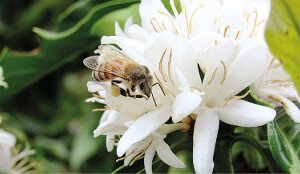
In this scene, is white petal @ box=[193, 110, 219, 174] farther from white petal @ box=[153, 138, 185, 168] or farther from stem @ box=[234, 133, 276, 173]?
stem @ box=[234, 133, 276, 173]

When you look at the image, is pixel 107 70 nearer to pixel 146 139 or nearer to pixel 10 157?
pixel 146 139

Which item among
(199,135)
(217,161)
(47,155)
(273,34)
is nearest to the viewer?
(273,34)

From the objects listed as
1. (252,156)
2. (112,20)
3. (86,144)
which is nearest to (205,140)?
(252,156)

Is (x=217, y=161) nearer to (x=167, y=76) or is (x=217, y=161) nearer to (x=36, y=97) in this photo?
(x=167, y=76)

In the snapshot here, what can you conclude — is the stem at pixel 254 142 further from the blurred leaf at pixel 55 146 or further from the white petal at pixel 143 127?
the blurred leaf at pixel 55 146

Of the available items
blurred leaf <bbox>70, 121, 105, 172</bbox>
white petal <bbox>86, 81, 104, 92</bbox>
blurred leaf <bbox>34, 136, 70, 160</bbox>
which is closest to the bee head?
white petal <bbox>86, 81, 104, 92</bbox>

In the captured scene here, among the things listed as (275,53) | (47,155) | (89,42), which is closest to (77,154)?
(47,155)
